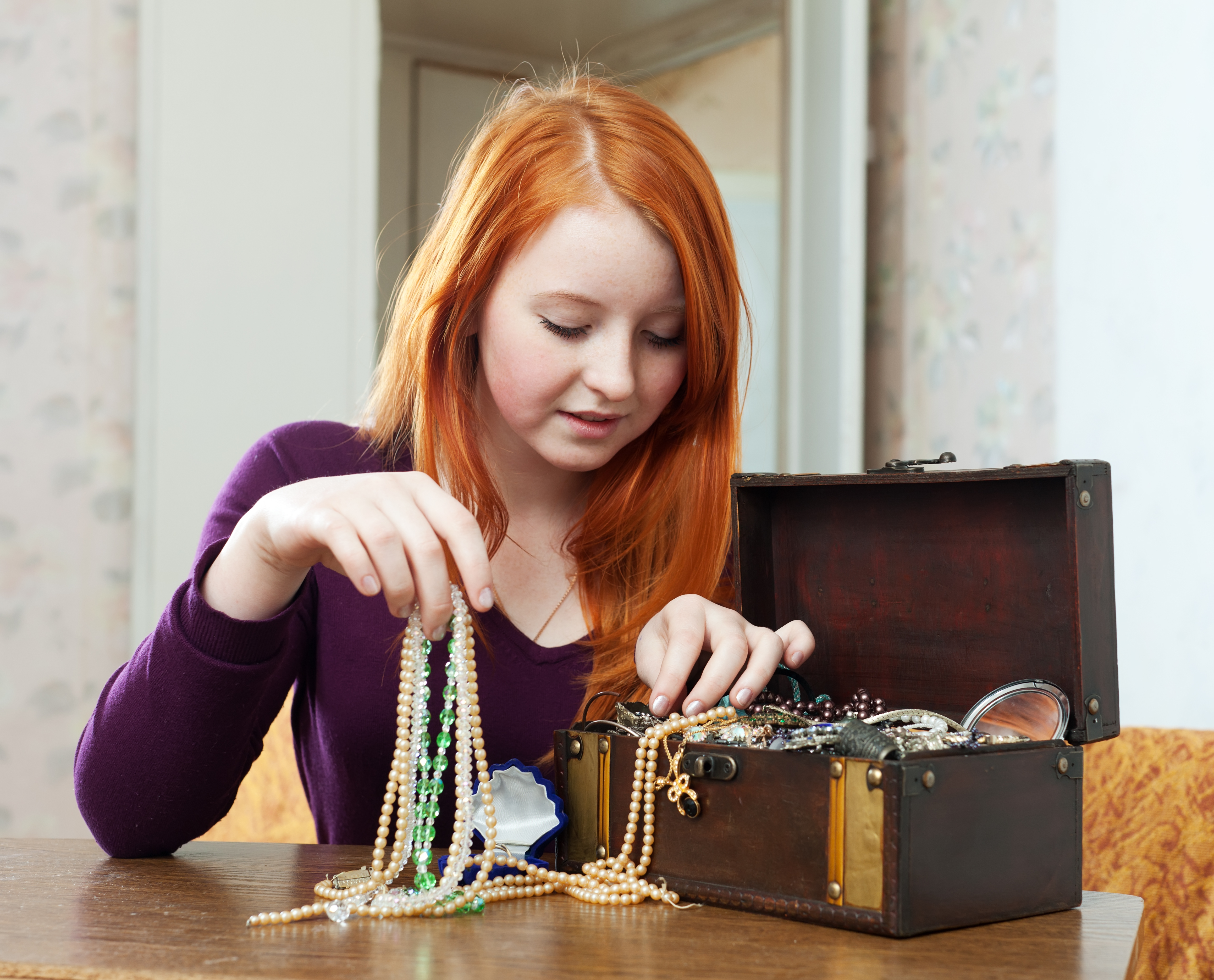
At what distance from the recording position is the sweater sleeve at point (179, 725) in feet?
2.74

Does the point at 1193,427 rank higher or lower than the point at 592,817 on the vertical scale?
higher

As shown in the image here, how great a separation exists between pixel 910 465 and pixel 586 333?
0.28 m

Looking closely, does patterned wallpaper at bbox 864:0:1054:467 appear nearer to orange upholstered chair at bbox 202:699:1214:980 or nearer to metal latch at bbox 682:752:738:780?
orange upholstered chair at bbox 202:699:1214:980

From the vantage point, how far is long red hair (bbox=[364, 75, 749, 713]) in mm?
1001

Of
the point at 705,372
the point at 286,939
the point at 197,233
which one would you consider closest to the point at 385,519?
the point at 286,939

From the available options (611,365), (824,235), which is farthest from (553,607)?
(824,235)

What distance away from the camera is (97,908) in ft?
2.33

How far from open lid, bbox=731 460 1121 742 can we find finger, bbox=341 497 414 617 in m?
0.38

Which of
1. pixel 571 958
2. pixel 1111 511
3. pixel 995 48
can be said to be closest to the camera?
pixel 571 958

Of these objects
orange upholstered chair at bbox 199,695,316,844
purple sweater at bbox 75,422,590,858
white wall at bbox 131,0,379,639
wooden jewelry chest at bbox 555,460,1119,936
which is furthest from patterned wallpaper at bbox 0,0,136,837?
wooden jewelry chest at bbox 555,460,1119,936

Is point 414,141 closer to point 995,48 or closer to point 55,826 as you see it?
point 995,48

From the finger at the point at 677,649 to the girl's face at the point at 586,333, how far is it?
0.58ft

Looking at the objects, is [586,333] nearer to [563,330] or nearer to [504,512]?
[563,330]

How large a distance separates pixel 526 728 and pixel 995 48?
5.78 feet
